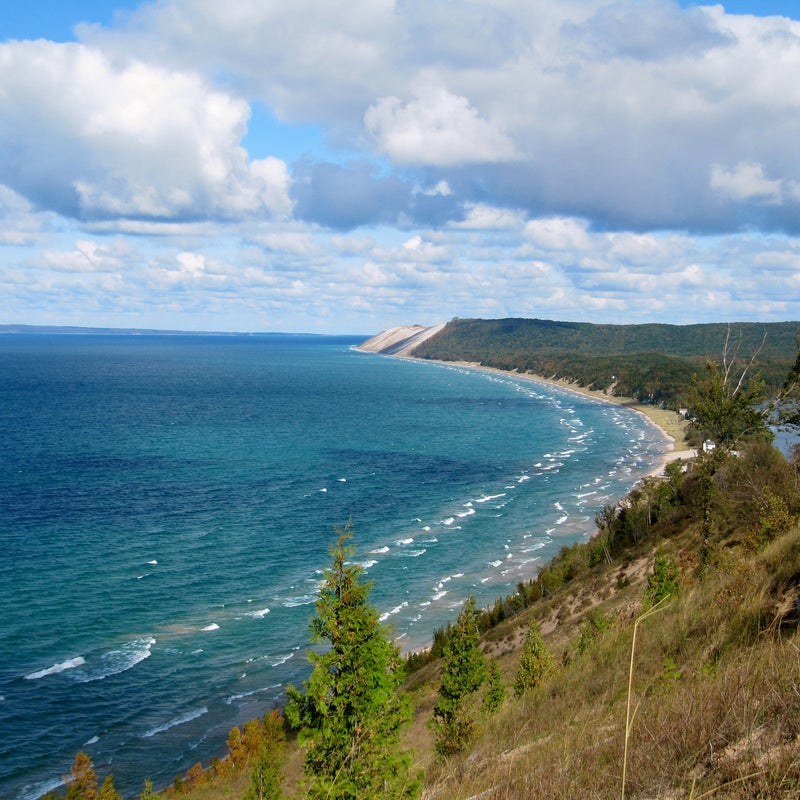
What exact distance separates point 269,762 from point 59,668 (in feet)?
60.7

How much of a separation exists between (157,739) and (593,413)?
4965 inches

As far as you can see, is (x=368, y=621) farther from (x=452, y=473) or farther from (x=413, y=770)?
(x=452, y=473)

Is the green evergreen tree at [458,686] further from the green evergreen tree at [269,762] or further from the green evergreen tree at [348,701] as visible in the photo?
the green evergreen tree at [348,701]

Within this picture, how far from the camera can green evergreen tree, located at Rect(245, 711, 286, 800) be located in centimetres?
1957

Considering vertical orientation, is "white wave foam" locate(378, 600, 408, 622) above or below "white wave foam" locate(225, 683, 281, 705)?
above

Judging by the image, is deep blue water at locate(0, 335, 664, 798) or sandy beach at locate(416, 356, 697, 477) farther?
sandy beach at locate(416, 356, 697, 477)

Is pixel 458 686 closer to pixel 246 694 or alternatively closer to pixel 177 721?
pixel 246 694

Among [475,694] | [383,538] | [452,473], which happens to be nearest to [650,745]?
[475,694]

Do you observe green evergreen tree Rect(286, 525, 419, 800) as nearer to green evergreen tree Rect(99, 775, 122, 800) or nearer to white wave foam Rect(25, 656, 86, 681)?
green evergreen tree Rect(99, 775, 122, 800)

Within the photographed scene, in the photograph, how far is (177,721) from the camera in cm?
3148

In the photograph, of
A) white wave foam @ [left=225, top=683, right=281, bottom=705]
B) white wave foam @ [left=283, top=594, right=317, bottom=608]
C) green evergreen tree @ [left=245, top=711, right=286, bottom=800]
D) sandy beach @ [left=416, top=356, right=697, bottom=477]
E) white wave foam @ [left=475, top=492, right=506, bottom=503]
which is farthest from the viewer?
sandy beach @ [left=416, top=356, right=697, bottom=477]

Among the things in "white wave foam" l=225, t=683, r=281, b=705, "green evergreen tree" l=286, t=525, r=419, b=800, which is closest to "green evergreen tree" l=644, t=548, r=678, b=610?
"green evergreen tree" l=286, t=525, r=419, b=800

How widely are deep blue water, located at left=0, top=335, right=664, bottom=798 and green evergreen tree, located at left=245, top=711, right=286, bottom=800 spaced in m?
3.04

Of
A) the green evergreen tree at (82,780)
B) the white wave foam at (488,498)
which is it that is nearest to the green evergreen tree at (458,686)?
the green evergreen tree at (82,780)
